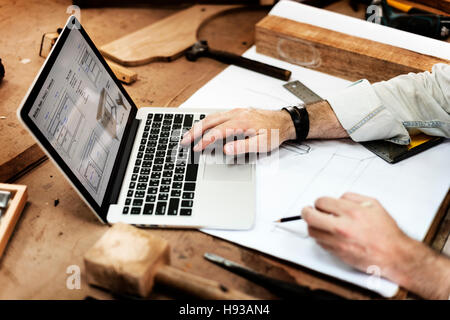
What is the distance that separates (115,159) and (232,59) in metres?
0.57

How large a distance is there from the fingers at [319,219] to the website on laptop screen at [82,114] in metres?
0.42

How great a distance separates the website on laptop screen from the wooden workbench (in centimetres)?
12

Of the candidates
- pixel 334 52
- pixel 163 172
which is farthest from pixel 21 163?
pixel 334 52

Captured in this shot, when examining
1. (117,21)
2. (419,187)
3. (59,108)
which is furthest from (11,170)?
(419,187)

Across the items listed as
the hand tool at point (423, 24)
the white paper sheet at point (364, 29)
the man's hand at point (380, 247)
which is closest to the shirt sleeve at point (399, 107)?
the white paper sheet at point (364, 29)

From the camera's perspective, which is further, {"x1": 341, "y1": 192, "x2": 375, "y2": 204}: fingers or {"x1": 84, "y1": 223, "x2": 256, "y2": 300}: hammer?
{"x1": 341, "y1": 192, "x2": 375, "y2": 204}: fingers

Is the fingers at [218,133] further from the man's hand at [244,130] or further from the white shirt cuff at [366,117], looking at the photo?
the white shirt cuff at [366,117]

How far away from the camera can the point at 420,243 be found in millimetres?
774

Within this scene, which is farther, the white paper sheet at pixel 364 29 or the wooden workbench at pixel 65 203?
the white paper sheet at pixel 364 29

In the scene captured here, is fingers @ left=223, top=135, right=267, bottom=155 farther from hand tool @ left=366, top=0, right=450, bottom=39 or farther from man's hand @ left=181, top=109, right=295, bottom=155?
hand tool @ left=366, top=0, right=450, bottom=39

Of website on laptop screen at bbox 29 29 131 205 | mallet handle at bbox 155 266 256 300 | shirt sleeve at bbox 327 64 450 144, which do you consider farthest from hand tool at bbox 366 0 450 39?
mallet handle at bbox 155 266 256 300

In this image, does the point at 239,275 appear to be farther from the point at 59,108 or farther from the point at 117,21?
the point at 117,21

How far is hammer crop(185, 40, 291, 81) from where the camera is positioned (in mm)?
1269

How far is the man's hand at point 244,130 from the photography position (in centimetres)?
97
